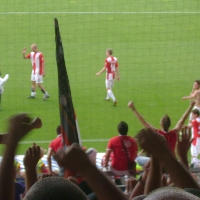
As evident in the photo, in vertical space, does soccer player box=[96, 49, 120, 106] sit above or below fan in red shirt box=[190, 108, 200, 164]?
above

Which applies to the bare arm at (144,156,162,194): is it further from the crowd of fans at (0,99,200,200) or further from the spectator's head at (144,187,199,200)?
the spectator's head at (144,187,199,200)

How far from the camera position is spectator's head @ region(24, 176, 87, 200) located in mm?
1430

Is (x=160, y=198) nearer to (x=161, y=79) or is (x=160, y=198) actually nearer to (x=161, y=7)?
(x=161, y=79)

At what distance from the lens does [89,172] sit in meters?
2.03

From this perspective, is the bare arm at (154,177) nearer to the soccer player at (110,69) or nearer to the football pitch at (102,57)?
the football pitch at (102,57)

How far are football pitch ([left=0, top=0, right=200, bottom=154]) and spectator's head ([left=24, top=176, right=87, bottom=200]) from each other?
7.11 metres

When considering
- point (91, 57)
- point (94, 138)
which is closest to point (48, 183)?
point (94, 138)

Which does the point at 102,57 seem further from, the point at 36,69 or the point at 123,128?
the point at 123,128

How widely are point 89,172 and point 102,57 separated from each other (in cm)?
1204

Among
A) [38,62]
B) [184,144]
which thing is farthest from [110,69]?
[184,144]

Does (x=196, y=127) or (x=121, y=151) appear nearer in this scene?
(x=121, y=151)

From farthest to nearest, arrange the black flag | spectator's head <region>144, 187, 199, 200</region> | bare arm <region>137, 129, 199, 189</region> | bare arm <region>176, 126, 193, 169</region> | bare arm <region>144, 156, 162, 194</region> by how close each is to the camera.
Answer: the black flag < bare arm <region>176, 126, 193, 169</region> < bare arm <region>144, 156, 162, 194</region> < bare arm <region>137, 129, 199, 189</region> < spectator's head <region>144, 187, 199, 200</region>

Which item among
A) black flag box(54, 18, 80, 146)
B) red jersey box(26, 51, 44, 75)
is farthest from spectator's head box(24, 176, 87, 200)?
red jersey box(26, 51, 44, 75)

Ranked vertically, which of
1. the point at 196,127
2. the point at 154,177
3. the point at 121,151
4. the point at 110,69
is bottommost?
the point at 196,127
